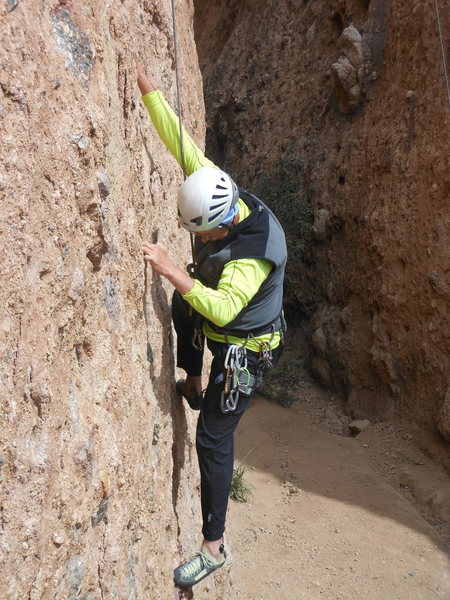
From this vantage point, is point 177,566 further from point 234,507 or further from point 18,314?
point 234,507

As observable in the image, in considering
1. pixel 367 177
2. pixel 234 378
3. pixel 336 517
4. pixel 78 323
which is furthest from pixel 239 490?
pixel 78 323

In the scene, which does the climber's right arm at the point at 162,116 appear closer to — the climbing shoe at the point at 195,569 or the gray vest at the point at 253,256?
the gray vest at the point at 253,256

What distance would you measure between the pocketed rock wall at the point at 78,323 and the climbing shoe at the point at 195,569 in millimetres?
81

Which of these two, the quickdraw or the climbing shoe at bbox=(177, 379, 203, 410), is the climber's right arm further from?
the climbing shoe at bbox=(177, 379, 203, 410)

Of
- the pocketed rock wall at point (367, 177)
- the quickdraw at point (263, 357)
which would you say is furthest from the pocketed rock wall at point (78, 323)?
the pocketed rock wall at point (367, 177)

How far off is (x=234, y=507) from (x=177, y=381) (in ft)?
8.48

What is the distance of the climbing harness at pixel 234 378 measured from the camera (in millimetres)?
2791

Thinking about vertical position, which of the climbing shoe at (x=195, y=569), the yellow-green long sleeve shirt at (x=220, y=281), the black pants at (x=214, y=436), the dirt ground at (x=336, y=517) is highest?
the yellow-green long sleeve shirt at (x=220, y=281)

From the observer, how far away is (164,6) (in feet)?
12.1

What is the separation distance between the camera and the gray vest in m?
2.68

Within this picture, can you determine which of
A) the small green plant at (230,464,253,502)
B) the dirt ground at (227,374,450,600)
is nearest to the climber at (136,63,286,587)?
the dirt ground at (227,374,450,600)

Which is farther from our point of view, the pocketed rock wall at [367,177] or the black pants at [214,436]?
the pocketed rock wall at [367,177]

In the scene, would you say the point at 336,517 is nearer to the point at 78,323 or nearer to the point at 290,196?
the point at 78,323

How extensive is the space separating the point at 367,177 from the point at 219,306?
5024 millimetres
